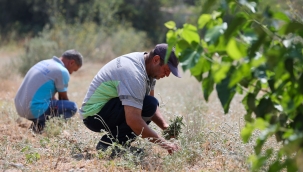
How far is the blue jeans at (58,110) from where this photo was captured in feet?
21.6

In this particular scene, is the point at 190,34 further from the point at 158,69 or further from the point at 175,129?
the point at 175,129

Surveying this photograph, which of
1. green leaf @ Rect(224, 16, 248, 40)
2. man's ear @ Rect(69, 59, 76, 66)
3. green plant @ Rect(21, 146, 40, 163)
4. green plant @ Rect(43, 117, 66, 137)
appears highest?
green leaf @ Rect(224, 16, 248, 40)

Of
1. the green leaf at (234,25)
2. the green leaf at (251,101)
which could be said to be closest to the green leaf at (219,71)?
the green leaf at (234,25)

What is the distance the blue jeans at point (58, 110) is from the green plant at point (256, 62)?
4.04m

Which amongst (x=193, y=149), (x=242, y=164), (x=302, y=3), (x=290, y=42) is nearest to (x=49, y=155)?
(x=193, y=149)

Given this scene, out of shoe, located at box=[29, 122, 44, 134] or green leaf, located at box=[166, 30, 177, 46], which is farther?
shoe, located at box=[29, 122, 44, 134]

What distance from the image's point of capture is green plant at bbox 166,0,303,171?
2377mm

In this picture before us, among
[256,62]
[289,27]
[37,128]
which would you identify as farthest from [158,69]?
[37,128]

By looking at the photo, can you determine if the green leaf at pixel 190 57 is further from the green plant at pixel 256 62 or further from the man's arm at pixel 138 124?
the man's arm at pixel 138 124

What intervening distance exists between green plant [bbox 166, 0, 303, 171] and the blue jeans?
4038 millimetres

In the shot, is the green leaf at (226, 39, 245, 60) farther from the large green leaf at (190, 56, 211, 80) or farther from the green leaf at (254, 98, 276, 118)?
the green leaf at (254, 98, 276, 118)

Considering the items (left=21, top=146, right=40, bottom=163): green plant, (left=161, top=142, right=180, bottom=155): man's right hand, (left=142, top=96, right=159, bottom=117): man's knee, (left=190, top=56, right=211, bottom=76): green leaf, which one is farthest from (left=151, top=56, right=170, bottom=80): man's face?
(left=190, top=56, right=211, bottom=76): green leaf

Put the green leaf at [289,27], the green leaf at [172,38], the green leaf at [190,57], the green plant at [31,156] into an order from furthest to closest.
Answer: the green plant at [31,156] → the green leaf at [172,38] → the green leaf at [190,57] → the green leaf at [289,27]

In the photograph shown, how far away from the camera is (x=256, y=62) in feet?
7.72
